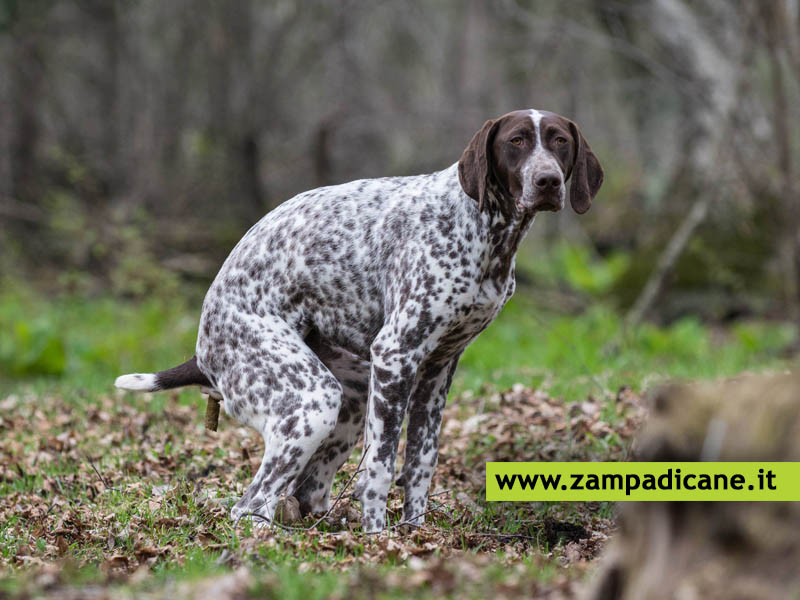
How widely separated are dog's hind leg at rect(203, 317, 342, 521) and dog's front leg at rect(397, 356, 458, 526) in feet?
1.76

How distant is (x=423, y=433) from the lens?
16.1 feet

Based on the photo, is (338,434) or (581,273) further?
(581,273)

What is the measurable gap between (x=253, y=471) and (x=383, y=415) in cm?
161

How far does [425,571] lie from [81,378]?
6.77 m

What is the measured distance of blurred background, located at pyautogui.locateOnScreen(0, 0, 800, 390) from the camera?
10.4 metres

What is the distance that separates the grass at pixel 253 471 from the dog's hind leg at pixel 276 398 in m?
0.31

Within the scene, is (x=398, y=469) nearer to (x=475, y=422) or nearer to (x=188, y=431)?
(x=475, y=422)

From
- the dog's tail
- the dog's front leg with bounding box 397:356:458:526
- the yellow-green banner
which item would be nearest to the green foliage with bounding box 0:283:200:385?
the dog's tail

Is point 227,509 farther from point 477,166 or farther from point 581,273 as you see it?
point 581,273

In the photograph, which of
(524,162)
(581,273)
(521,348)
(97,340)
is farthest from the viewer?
(581,273)

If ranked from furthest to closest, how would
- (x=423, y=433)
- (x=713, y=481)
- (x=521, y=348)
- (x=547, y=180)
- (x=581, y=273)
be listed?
(x=581, y=273) < (x=521, y=348) < (x=423, y=433) < (x=547, y=180) < (x=713, y=481)

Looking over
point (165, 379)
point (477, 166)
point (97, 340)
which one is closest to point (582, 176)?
point (477, 166)

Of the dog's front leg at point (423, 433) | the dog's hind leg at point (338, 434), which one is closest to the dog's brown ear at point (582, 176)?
the dog's front leg at point (423, 433)

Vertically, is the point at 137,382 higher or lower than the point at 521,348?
higher
